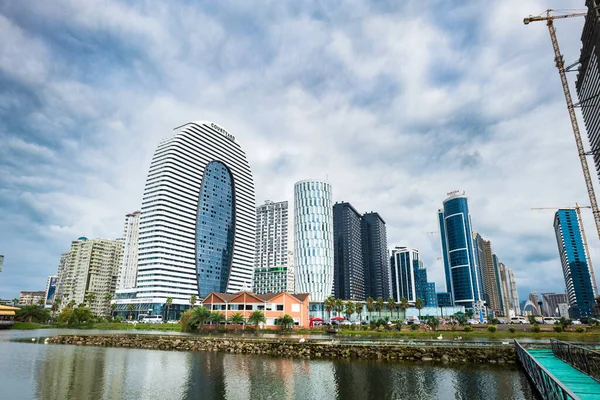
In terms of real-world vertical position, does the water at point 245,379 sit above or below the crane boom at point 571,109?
below

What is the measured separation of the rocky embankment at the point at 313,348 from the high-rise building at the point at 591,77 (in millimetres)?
103466

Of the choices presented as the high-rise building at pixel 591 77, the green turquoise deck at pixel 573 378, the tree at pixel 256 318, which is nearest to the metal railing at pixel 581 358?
the green turquoise deck at pixel 573 378

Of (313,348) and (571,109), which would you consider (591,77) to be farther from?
(313,348)

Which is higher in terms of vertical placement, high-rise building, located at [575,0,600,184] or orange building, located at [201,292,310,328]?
high-rise building, located at [575,0,600,184]

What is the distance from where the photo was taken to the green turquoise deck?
1015 inches

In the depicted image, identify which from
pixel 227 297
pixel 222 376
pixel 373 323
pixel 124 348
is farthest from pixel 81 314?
pixel 222 376

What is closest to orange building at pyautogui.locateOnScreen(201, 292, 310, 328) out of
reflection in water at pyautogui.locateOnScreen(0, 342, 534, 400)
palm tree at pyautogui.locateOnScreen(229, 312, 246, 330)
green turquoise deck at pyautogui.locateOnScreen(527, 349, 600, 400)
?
palm tree at pyautogui.locateOnScreen(229, 312, 246, 330)

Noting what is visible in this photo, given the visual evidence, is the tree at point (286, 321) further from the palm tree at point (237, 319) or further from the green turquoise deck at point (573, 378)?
the green turquoise deck at point (573, 378)

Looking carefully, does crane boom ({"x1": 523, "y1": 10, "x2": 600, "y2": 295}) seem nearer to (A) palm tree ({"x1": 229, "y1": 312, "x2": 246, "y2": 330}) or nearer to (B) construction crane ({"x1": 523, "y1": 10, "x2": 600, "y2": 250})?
(B) construction crane ({"x1": 523, "y1": 10, "x2": 600, "y2": 250})

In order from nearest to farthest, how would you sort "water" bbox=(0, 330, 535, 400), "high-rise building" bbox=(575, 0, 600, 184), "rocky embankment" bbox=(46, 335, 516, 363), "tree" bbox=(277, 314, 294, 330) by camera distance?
1. "water" bbox=(0, 330, 535, 400)
2. "rocky embankment" bbox=(46, 335, 516, 363)
3. "high-rise building" bbox=(575, 0, 600, 184)
4. "tree" bbox=(277, 314, 294, 330)

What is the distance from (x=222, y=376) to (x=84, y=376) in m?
16.0

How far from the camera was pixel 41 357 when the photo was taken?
5750cm

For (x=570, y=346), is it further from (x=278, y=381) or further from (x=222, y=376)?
(x=222, y=376)

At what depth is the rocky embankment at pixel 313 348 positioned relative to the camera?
52344 mm
